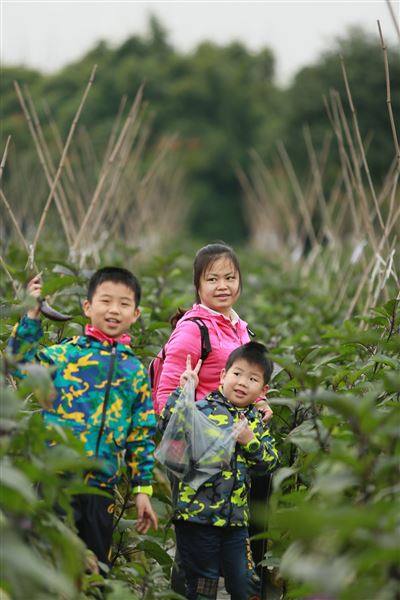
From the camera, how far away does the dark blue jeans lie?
3531 mm

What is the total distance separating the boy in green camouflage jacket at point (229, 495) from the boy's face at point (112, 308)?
42 cm

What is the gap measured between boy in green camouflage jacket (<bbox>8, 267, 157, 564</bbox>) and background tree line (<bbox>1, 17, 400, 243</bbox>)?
32.0 metres

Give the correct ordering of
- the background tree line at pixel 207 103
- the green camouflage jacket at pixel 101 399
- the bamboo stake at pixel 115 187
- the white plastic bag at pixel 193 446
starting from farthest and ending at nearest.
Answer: the background tree line at pixel 207 103, the bamboo stake at pixel 115 187, the white plastic bag at pixel 193 446, the green camouflage jacket at pixel 101 399

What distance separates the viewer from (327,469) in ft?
8.39

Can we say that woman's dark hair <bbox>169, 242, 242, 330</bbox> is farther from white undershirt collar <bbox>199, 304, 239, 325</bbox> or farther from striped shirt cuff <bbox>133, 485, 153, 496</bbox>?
striped shirt cuff <bbox>133, 485, 153, 496</bbox>

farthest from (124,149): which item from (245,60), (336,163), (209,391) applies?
(245,60)

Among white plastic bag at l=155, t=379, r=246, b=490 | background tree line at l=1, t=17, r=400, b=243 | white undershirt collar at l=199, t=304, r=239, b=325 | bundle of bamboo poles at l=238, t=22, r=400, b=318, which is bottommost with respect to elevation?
white plastic bag at l=155, t=379, r=246, b=490

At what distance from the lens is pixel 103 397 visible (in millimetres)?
3141

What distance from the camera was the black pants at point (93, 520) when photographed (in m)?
3.12

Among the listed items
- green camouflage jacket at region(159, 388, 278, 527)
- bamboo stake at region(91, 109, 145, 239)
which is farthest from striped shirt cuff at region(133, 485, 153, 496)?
bamboo stake at region(91, 109, 145, 239)

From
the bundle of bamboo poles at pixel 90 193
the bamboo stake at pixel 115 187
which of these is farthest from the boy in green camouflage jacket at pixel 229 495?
the bamboo stake at pixel 115 187

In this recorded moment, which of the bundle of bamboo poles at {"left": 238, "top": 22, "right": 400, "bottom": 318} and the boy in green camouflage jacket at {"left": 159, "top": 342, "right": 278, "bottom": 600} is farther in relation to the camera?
the bundle of bamboo poles at {"left": 238, "top": 22, "right": 400, "bottom": 318}

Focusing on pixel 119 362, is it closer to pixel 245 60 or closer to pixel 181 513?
pixel 181 513

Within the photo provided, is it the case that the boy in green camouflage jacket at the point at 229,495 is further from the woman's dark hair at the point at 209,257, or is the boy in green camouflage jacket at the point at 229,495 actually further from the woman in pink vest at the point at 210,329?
the woman's dark hair at the point at 209,257
